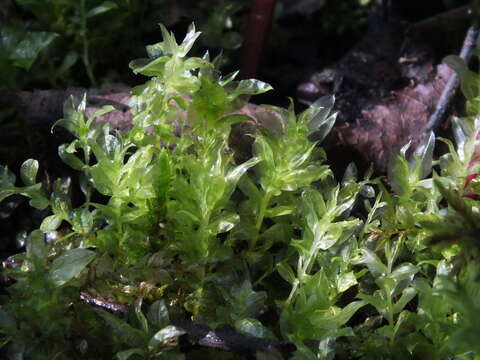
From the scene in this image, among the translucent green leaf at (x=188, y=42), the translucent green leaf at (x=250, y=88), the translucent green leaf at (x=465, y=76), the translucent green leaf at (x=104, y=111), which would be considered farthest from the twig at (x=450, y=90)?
the translucent green leaf at (x=104, y=111)

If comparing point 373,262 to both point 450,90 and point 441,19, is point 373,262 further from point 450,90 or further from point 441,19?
point 441,19

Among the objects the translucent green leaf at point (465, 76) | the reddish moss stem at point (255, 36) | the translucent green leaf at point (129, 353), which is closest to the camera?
the translucent green leaf at point (129, 353)

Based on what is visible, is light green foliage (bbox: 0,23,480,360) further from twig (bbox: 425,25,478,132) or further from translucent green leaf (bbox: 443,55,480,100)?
twig (bbox: 425,25,478,132)

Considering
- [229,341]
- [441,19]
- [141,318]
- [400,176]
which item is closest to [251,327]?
[229,341]

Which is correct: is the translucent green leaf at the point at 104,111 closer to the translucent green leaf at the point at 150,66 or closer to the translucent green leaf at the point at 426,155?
the translucent green leaf at the point at 150,66

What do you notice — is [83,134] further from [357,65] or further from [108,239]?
[357,65]

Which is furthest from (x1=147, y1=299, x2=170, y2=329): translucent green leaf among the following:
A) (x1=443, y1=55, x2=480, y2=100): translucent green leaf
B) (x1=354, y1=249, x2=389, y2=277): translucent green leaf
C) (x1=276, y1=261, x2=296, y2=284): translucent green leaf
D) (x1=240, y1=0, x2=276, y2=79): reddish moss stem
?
(x1=240, y1=0, x2=276, y2=79): reddish moss stem

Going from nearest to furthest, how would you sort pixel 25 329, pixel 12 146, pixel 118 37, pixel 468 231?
pixel 468 231, pixel 25 329, pixel 12 146, pixel 118 37

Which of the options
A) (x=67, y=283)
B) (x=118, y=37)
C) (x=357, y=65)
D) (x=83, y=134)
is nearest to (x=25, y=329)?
(x=67, y=283)
